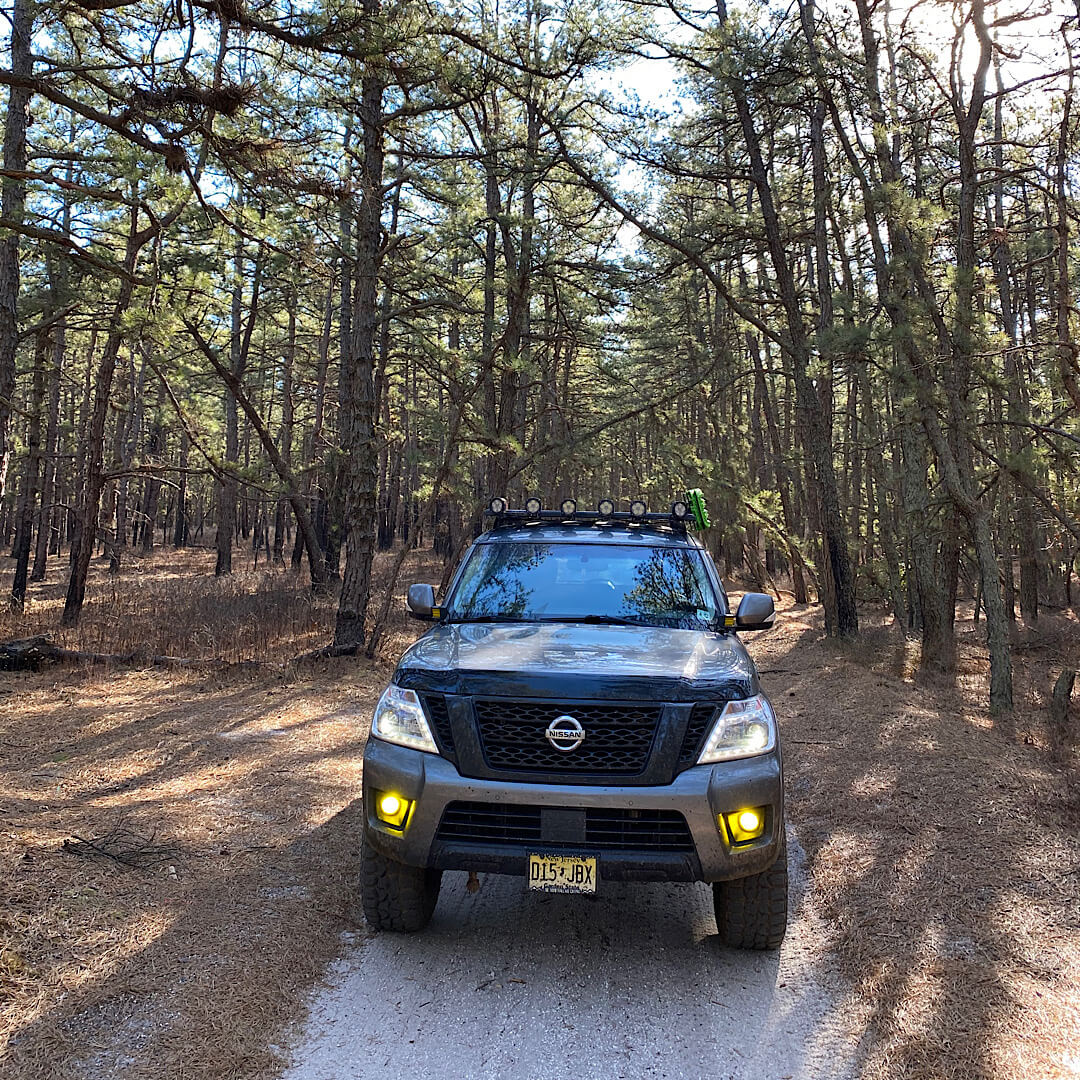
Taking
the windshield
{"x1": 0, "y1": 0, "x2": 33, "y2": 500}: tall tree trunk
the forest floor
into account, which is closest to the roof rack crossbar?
the windshield

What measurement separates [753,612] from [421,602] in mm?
2063

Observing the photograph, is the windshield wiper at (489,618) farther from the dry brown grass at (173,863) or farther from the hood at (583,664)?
the dry brown grass at (173,863)

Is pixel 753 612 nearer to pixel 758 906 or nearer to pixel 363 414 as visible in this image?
pixel 758 906

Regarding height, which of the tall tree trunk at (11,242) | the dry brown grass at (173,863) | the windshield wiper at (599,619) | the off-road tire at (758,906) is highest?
the tall tree trunk at (11,242)

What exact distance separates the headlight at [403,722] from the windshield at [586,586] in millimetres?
1073

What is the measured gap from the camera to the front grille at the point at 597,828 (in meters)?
3.73

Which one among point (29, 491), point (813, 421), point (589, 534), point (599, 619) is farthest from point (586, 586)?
point (29, 491)

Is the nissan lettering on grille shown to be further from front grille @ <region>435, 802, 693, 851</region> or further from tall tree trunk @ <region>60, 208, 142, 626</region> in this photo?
tall tree trunk @ <region>60, 208, 142, 626</region>

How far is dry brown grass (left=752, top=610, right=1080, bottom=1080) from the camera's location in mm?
3418

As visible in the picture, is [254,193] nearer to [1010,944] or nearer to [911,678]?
[1010,944]

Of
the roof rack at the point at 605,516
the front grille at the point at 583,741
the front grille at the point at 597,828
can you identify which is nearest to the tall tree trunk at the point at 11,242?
the roof rack at the point at 605,516

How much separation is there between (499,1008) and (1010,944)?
263cm

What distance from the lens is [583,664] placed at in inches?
158

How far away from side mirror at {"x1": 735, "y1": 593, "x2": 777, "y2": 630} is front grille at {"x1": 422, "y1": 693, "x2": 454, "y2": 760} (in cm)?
198
